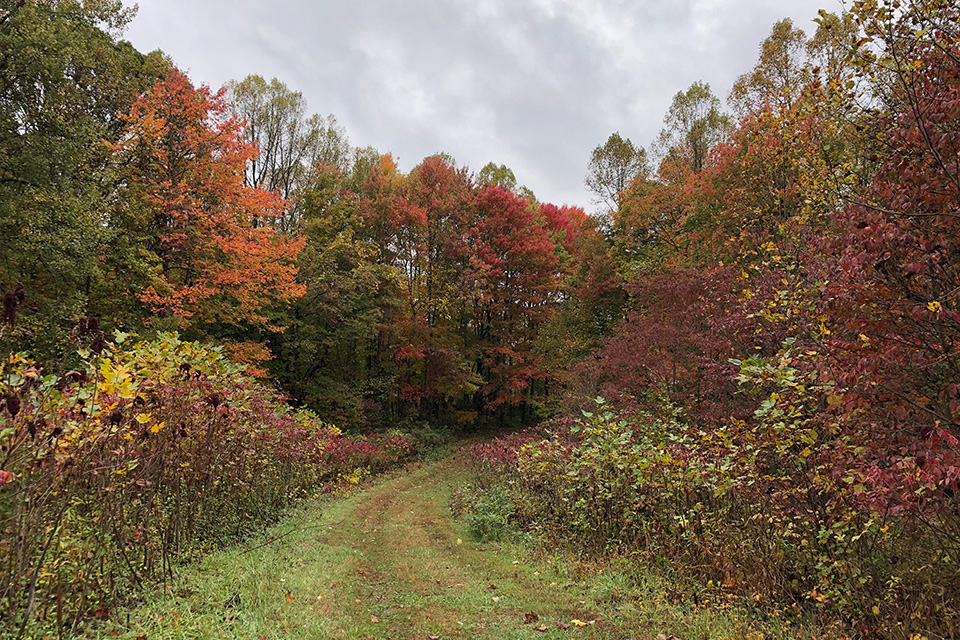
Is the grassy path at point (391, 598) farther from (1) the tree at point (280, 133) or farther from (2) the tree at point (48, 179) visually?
(1) the tree at point (280, 133)

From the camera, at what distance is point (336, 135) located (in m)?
28.0

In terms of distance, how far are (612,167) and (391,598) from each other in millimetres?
24682

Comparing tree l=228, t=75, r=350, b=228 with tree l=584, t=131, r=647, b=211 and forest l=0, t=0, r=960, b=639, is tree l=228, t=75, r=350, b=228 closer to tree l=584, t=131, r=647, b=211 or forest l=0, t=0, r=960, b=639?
forest l=0, t=0, r=960, b=639

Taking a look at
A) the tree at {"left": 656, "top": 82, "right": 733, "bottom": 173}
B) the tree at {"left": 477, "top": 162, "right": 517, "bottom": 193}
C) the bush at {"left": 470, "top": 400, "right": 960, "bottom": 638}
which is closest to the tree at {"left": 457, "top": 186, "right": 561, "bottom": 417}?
the tree at {"left": 477, "top": 162, "right": 517, "bottom": 193}

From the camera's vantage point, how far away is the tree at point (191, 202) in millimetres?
13367

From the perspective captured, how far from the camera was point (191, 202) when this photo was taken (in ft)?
45.2

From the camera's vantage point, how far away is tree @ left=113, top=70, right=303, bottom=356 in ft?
43.9

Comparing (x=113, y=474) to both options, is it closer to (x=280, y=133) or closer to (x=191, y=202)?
(x=191, y=202)

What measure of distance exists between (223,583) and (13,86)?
42.1 feet

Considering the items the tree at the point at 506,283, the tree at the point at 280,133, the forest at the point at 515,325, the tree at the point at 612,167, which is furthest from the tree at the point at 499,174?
the tree at the point at 280,133

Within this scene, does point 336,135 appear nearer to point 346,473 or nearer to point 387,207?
A: point 387,207

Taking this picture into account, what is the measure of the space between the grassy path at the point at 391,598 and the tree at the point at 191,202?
29.7 ft

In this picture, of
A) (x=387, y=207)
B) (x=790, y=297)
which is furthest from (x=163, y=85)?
(x=790, y=297)

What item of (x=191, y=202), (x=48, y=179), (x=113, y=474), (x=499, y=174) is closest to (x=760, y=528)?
(x=113, y=474)
